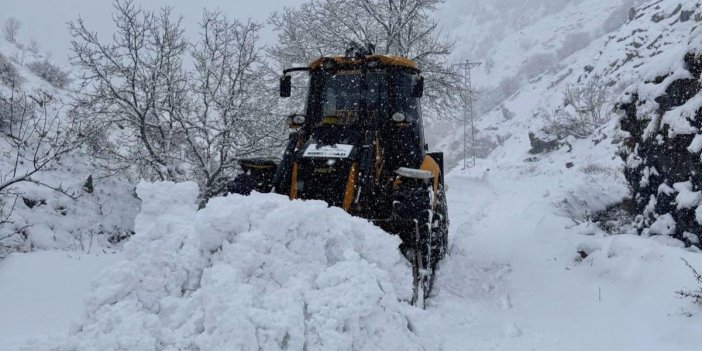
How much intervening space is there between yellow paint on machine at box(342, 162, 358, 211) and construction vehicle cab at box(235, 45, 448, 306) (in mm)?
11

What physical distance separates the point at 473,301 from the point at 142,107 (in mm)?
9030

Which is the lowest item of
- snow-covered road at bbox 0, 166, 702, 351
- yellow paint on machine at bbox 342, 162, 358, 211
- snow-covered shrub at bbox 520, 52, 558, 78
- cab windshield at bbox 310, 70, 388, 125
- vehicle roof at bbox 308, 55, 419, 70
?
snow-covered road at bbox 0, 166, 702, 351

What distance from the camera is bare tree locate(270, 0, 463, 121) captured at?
14.1 m

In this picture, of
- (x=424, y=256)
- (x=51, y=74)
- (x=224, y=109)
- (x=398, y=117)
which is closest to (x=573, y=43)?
(x=51, y=74)

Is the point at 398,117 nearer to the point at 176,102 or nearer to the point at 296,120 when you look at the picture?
the point at 296,120

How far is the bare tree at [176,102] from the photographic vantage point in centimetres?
1092

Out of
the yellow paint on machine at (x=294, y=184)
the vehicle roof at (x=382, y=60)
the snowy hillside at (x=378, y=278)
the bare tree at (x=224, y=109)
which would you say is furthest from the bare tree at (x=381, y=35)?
the yellow paint on machine at (x=294, y=184)

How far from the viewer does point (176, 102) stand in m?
11.5

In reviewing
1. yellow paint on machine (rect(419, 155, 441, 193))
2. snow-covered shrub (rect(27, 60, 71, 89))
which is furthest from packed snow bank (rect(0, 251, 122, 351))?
snow-covered shrub (rect(27, 60, 71, 89))

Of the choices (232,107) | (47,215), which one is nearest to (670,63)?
(232,107)

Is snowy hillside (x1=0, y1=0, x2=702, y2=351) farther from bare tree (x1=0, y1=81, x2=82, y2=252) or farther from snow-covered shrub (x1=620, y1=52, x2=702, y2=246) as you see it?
bare tree (x1=0, y1=81, x2=82, y2=252)

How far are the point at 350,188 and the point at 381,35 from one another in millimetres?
10653

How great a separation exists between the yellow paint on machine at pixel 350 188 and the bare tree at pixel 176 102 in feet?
19.1

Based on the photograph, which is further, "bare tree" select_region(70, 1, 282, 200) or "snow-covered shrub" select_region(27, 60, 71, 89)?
"snow-covered shrub" select_region(27, 60, 71, 89)
